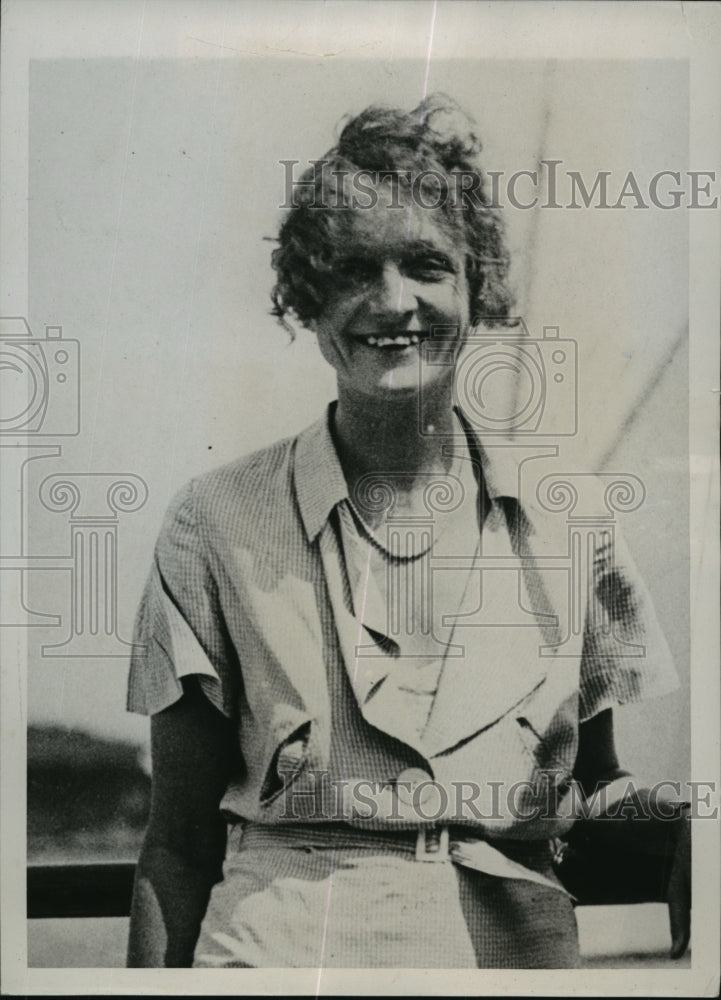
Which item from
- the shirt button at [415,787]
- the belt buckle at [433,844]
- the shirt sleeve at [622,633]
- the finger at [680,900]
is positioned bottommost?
the finger at [680,900]

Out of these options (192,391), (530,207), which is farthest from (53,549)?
(530,207)

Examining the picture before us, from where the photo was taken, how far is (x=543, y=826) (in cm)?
142

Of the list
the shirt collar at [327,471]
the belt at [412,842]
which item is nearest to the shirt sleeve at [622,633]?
the shirt collar at [327,471]

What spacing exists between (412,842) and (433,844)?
0.10 feet

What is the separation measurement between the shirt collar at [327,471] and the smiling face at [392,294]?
0.09 m

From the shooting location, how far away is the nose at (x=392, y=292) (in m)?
1.42

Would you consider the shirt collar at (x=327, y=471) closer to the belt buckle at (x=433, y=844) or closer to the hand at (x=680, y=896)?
the belt buckle at (x=433, y=844)

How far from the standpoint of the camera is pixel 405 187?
1.43m

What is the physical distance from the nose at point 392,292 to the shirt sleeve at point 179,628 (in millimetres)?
385

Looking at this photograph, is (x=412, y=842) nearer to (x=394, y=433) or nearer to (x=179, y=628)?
(x=179, y=628)

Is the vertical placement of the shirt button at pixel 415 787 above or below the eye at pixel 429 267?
below

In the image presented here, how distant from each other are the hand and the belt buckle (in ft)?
1.13

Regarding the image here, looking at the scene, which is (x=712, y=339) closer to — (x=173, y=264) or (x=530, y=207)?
(x=530, y=207)

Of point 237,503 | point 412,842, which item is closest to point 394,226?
point 237,503
